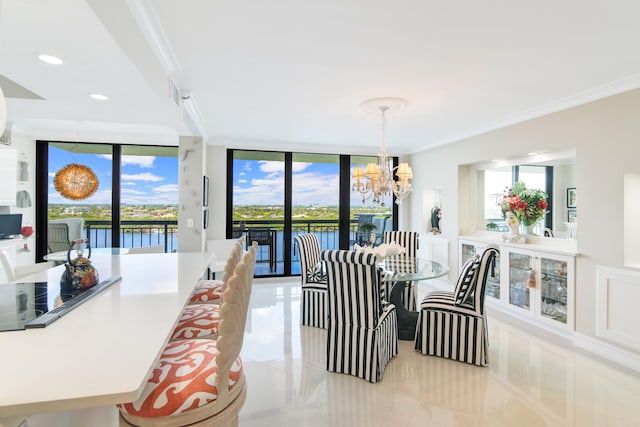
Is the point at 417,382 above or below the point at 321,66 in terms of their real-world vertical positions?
below

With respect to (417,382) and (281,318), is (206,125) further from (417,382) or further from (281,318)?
(417,382)

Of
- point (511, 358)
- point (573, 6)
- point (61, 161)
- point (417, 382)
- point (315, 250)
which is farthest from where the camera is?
point (61, 161)

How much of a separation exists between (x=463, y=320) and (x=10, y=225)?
5.61m

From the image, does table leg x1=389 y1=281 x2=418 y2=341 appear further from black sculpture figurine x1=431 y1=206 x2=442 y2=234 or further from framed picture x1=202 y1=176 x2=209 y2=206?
framed picture x1=202 y1=176 x2=209 y2=206

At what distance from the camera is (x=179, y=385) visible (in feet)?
3.76

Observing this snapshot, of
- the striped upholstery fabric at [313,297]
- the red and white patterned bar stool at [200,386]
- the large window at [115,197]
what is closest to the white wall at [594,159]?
the striped upholstery fabric at [313,297]

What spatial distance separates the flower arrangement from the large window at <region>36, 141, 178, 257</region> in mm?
5143

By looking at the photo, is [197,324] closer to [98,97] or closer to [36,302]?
[36,302]

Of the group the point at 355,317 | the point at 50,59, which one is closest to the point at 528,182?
the point at 355,317

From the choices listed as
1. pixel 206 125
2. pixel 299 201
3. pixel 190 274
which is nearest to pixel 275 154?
pixel 299 201

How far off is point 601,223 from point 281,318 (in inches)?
138

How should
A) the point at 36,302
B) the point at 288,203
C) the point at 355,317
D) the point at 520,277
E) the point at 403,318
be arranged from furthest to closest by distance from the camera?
the point at 288,203 < the point at 520,277 < the point at 403,318 < the point at 355,317 < the point at 36,302

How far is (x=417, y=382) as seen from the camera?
8.25ft

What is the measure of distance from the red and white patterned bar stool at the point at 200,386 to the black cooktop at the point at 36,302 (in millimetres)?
507
